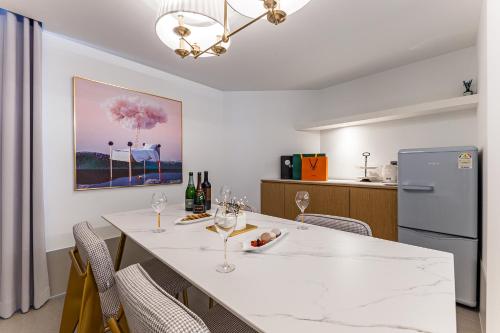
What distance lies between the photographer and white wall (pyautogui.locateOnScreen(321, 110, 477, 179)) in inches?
95.2

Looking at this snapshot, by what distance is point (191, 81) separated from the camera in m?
3.17

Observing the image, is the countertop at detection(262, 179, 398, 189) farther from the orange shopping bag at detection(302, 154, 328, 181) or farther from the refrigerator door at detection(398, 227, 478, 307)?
the refrigerator door at detection(398, 227, 478, 307)

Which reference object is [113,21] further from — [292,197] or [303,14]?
[292,197]

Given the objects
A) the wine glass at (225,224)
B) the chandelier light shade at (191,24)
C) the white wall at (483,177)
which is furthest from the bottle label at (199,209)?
the white wall at (483,177)

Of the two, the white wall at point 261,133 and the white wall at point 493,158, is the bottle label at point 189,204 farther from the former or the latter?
the white wall at point 493,158

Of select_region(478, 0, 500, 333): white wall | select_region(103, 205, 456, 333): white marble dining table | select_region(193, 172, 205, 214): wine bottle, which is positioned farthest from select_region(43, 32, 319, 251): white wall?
select_region(478, 0, 500, 333): white wall

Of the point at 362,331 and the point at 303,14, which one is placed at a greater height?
the point at 303,14

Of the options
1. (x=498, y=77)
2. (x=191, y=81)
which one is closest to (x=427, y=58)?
(x=498, y=77)

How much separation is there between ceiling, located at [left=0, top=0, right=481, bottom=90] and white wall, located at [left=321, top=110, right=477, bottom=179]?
71 cm

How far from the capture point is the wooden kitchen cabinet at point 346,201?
240 centimetres

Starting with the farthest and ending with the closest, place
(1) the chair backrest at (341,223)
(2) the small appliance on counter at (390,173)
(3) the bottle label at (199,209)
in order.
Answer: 1. (2) the small appliance on counter at (390,173)
2. (3) the bottle label at (199,209)
3. (1) the chair backrest at (341,223)

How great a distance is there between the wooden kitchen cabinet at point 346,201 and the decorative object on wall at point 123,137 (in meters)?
1.39

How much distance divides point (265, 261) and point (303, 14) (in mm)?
1762

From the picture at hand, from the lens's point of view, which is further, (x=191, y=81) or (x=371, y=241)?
(x=191, y=81)
